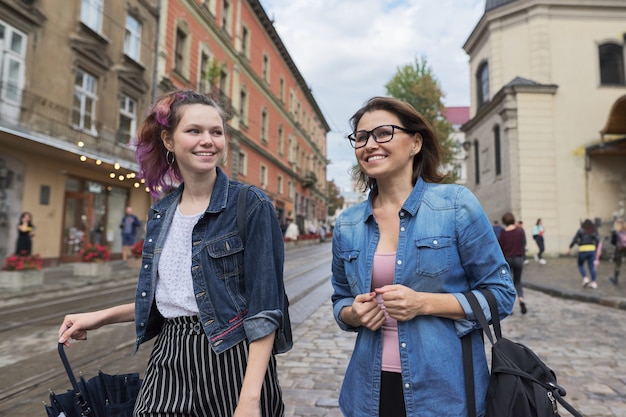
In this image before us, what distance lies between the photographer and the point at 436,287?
1.56 m

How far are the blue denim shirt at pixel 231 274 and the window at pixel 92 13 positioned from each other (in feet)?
54.5

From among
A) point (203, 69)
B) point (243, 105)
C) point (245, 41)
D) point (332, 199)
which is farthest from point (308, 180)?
point (332, 199)

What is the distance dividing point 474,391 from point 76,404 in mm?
1418

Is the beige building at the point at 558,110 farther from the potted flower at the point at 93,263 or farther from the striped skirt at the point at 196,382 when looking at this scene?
the striped skirt at the point at 196,382

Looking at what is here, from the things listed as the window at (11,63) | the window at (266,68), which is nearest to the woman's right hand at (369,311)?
the window at (11,63)

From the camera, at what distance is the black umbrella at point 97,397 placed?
1453 millimetres

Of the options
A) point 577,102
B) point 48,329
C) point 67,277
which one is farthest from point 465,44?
point 48,329

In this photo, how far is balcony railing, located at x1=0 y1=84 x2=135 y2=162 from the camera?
11664 mm

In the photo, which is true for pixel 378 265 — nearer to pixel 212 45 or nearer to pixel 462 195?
pixel 462 195

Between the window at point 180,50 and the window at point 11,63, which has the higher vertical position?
the window at point 180,50

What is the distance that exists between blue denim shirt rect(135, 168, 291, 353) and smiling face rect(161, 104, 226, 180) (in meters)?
0.11

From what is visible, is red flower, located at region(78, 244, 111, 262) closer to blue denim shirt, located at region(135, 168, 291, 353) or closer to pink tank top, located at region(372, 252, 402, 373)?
blue denim shirt, located at region(135, 168, 291, 353)

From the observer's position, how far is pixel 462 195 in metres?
1.63

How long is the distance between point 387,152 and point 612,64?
83.6 feet
